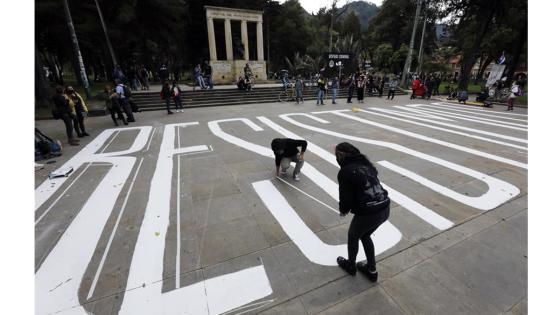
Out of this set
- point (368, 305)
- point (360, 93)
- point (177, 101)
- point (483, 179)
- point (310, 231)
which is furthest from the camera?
point (360, 93)

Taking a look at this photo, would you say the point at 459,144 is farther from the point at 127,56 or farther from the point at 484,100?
the point at 127,56

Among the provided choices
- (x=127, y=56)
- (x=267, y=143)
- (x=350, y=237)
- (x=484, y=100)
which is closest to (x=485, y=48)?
(x=484, y=100)

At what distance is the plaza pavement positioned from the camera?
261 centimetres

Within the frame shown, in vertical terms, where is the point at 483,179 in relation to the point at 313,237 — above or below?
above

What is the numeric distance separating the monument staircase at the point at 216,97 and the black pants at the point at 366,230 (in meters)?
15.0

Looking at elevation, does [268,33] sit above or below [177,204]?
above

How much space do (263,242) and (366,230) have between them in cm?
152

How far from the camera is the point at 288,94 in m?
18.2

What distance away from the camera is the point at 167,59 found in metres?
37.5

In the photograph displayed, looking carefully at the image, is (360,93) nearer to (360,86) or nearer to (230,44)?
(360,86)

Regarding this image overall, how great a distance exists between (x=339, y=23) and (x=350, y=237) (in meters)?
68.3

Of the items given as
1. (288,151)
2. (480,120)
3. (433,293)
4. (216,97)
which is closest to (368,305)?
(433,293)

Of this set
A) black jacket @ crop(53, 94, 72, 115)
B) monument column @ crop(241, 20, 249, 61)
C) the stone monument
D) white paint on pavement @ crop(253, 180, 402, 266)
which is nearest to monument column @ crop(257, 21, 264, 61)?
the stone monument

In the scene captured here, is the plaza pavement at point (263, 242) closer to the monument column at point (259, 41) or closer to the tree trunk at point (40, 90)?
the tree trunk at point (40, 90)
